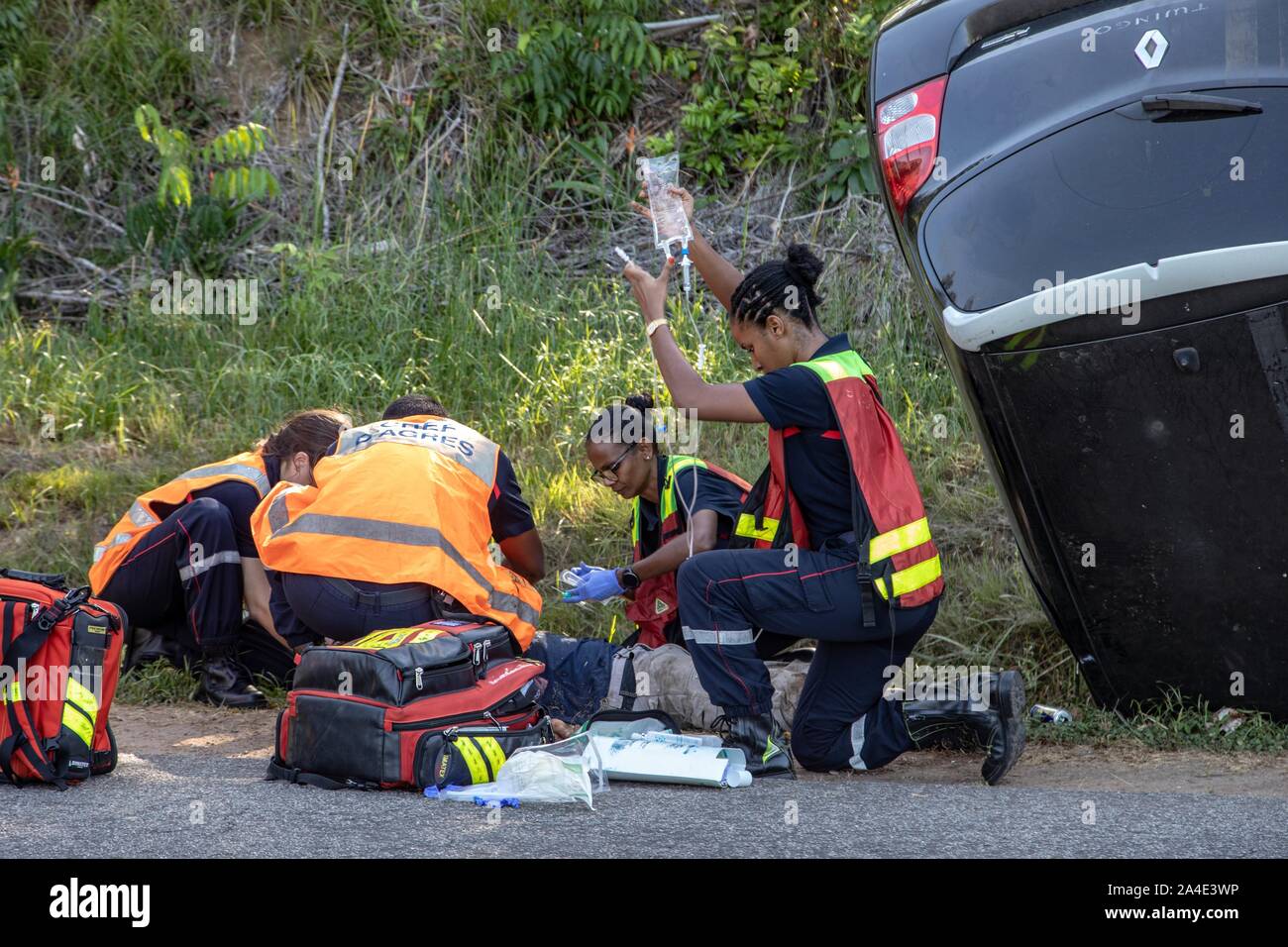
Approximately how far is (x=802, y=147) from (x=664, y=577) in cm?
394

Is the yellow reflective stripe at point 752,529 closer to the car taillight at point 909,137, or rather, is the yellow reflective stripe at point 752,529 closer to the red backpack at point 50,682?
the car taillight at point 909,137

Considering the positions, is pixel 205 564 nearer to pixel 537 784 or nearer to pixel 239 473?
pixel 239 473

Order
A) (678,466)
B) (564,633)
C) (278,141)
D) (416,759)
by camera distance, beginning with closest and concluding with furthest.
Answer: (416,759) → (678,466) → (564,633) → (278,141)

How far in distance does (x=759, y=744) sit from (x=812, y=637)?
1.19ft

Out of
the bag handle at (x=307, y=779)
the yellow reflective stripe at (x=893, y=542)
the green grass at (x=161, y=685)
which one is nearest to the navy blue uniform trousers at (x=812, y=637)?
the yellow reflective stripe at (x=893, y=542)

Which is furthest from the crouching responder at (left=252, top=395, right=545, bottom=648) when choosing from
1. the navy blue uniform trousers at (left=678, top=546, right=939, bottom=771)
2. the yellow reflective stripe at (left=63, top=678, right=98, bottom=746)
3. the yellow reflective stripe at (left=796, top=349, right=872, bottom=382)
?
the yellow reflective stripe at (left=796, top=349, right=872, bottom=382)

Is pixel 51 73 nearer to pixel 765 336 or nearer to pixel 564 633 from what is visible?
pixel 564 633

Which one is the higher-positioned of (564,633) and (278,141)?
(278,141)

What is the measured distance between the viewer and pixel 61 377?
27.4 ft

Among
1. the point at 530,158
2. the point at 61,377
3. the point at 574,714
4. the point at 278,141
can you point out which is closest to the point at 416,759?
the point at 574,714

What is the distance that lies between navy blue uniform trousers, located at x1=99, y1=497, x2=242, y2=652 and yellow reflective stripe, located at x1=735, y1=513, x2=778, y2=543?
2.08 meters

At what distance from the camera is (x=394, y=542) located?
487 cm

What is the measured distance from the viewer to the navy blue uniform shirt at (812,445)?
4473 millimetres

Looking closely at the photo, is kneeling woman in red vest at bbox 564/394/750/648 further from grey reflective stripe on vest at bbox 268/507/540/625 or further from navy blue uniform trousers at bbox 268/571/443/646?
navy blue uniform trousers at bbox 268/571/443/646
